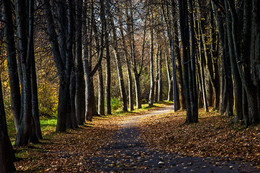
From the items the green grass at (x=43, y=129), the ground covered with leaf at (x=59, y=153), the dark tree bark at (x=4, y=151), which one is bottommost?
the green grass at (x=43, y=129)

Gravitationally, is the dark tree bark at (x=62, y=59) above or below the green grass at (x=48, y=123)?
above

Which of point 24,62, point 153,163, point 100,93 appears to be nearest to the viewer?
point 153,163

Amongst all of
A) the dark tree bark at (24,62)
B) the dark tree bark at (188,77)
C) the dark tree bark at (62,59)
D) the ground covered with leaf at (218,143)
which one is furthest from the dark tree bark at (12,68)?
the dark tree bark at (188,77)

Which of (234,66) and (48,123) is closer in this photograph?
(234,66)

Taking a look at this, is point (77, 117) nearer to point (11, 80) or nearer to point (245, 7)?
point (11, 80)

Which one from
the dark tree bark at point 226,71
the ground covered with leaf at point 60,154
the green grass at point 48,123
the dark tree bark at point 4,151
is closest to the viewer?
the dark tree bark at point 4,151

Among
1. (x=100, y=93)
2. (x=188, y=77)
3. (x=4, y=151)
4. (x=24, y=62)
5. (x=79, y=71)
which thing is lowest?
(x=4, y=151)

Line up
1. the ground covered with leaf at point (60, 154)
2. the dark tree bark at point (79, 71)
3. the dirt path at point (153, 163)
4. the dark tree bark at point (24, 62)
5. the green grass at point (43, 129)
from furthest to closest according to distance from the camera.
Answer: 1. the dark tree bark at point (79, 71)
2. the green grass at point (43, 129)
3. the dark tree bark at point (24, 62)
4. the ground covered with leaf at point (60, 154)
5. the dirt path at point (153, 163)

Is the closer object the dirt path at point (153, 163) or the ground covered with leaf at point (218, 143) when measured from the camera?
the dirt path at point (153, 163)

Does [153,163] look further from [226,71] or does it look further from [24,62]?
[226,71]

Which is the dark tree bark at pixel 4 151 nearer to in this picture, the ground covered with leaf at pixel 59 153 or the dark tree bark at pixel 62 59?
the ground covered with leaf at pixel 59 153

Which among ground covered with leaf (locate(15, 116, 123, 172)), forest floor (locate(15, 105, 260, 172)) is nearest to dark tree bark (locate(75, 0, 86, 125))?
ground covered with leaf (locate(15, 116, 123, 172))

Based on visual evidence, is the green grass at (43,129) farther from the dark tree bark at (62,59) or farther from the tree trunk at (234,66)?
the tree trunk at (234,66)

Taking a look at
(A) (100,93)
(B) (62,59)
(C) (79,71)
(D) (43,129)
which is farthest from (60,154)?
(A) (100,93)
